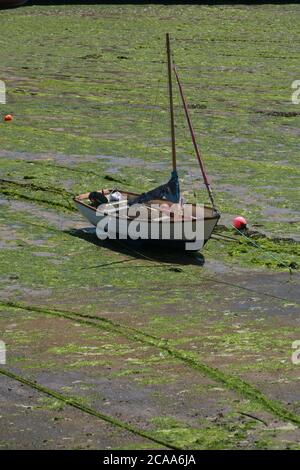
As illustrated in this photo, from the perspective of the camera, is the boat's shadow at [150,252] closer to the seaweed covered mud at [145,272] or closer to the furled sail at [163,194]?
the seaweed covered mud at [145,272]

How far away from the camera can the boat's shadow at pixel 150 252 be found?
2159 cm

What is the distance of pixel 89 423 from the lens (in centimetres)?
1455

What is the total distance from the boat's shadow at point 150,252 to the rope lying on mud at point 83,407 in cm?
573

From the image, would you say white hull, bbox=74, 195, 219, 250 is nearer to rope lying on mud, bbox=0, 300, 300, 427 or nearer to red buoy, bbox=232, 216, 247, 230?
red buoy, bbox=232, 216, 247, 230

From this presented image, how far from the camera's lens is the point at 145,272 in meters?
21.0

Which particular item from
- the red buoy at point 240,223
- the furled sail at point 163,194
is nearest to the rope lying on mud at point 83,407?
the furled sail at point 163,194

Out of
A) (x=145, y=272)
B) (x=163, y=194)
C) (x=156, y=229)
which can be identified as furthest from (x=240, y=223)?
(x=145, y=272)

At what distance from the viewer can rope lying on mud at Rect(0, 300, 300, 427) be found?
1501 centimetres

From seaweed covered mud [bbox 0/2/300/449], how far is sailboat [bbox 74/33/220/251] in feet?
1.23

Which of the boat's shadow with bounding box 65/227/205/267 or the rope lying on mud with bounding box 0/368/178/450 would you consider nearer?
the rope lying on mud with bounding box 0/368/178/450

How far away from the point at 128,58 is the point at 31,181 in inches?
631

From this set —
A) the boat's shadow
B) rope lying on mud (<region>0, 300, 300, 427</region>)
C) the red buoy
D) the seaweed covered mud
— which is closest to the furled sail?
the boat's shadow

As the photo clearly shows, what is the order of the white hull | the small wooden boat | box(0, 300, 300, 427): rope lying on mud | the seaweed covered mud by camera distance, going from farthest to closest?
the white hull, box(0, 300, 300, 427): rope lying on mud, the seaweed covered mud, the small wooden boat
